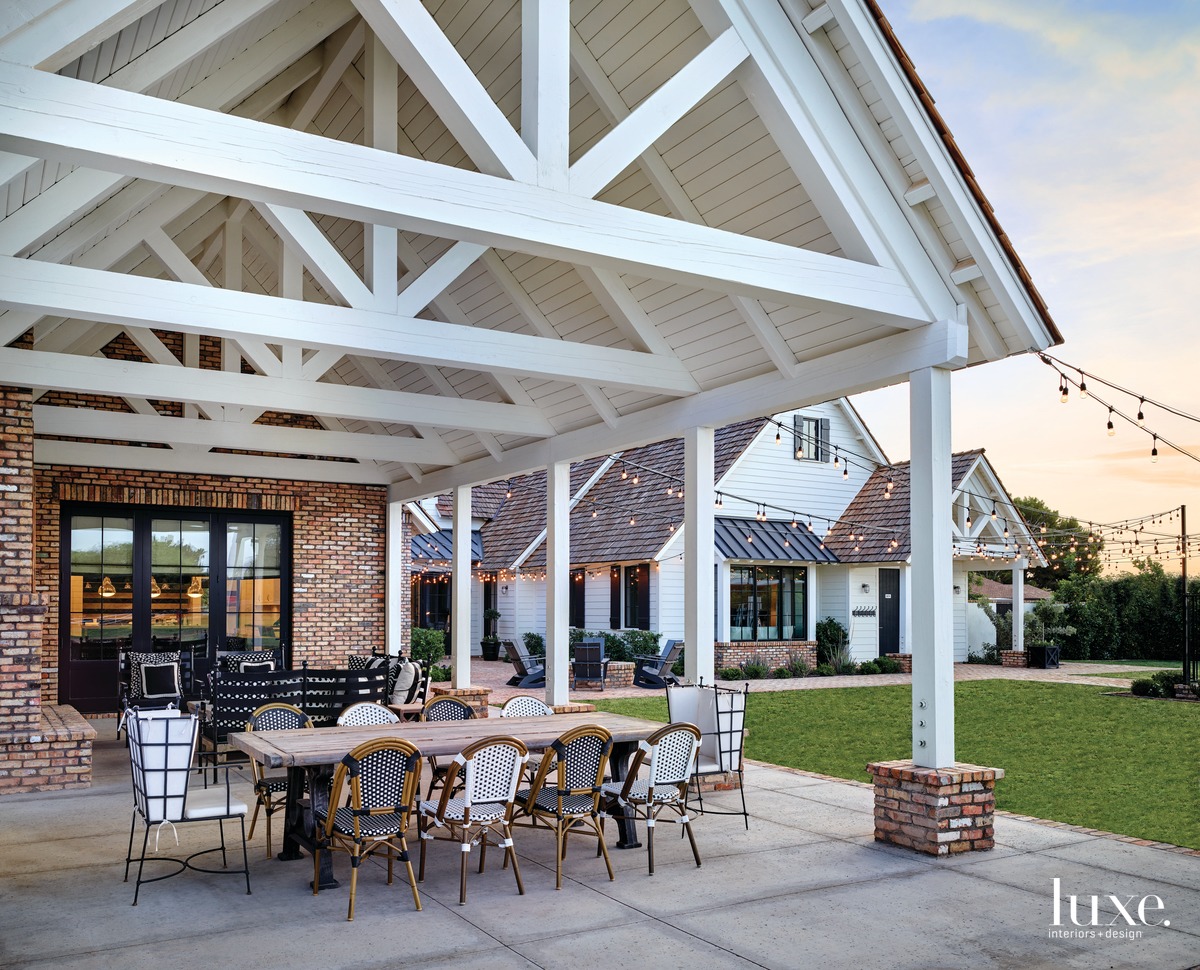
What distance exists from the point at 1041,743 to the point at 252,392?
9185 millimetres

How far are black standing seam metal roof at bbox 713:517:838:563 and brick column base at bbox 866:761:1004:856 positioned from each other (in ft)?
47.5

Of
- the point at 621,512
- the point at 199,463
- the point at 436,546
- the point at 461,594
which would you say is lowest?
the point at 461,594

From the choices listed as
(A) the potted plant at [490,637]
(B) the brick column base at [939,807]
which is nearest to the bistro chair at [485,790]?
(B) the brick column base at [939,807]

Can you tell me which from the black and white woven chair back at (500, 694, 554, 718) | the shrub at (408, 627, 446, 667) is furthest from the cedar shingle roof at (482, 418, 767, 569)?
the black and white woven chair back at (500, 694, 554, 718)

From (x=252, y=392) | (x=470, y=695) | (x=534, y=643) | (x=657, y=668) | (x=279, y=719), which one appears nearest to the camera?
(x=279, y=719)

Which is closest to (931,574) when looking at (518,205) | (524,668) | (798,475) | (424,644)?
(518,205)

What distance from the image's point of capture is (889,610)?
24609mm

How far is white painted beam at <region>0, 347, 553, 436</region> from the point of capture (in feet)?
28.3

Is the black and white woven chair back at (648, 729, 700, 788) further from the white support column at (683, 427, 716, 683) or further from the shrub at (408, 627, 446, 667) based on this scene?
the shrub at (408, 627, 446, 667)

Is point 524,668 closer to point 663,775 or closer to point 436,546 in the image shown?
point 436,546

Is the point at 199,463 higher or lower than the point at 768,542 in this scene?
higher

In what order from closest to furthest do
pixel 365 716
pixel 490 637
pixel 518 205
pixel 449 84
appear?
pixel 449 84, pixel 518 205, pixel 365 716, pixel 490 637

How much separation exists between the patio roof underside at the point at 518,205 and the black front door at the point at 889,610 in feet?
50.1

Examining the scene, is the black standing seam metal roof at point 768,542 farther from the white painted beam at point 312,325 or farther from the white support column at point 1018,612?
the white painted beam at point 312,325
